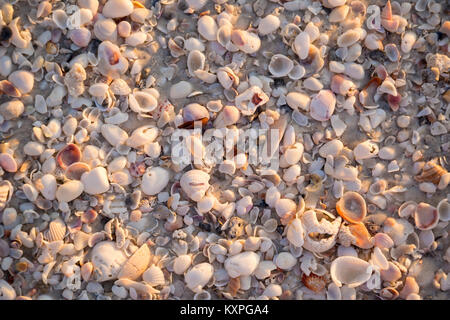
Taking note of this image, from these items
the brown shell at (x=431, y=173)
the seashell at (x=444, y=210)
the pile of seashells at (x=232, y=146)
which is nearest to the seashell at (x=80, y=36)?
the pile of seashells at (x=232, y=146)

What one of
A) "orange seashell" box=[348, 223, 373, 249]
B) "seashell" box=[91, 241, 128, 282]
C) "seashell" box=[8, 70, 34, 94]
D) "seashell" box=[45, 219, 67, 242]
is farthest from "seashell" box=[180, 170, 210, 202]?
"seashell" box=[8, 70, 34, 94]

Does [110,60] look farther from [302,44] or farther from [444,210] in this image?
[444,210]

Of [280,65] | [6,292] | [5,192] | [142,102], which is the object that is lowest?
[6,292]

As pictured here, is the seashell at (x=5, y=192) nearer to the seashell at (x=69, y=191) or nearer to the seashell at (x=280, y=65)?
the seashell at (x=69, y=191)

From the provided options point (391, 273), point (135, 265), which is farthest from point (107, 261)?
point (391, 273)

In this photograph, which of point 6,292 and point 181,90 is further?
point 181,90

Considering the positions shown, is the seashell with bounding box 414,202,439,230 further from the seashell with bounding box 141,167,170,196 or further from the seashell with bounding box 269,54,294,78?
Answer: the seashell with bounding box 141,167,170,196
